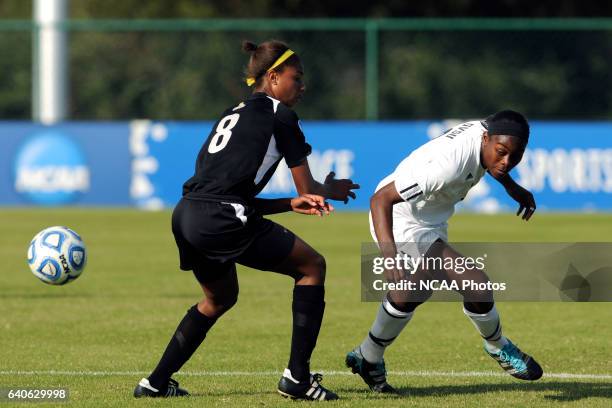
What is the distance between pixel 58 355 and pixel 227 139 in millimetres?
2620

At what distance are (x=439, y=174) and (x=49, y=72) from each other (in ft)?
59.9

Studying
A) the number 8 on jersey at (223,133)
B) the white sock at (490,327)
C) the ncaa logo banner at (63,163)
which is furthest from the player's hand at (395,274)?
the ncaa logo banner at (63,163)

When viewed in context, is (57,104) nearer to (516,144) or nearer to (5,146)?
(5,146)

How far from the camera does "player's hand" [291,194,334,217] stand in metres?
6.82

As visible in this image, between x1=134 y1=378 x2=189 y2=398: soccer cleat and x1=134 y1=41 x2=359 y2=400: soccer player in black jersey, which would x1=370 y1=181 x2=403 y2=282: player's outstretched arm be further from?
x1=134 y1=378 x2=189 y2=398: soccer cleat

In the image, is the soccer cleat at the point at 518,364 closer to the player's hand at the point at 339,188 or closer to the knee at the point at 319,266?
the knee at the point at 319,266

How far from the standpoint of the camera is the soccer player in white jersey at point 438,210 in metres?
6.98

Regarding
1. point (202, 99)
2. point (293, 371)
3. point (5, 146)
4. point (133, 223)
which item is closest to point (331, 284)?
point (293, 371)

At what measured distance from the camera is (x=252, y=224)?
273 inches

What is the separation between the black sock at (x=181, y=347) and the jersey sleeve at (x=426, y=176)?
133 centimetres

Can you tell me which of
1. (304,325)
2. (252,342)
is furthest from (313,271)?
(252,342)

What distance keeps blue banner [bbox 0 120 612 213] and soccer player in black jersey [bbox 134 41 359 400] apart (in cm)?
1349

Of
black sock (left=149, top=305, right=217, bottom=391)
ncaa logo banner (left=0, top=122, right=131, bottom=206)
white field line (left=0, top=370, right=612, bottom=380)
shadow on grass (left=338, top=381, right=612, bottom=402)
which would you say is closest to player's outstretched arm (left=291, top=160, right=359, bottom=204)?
black sock (left=149, top=305, right=217, bottom=391)

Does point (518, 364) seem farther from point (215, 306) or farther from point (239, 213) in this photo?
point (239, 213)
